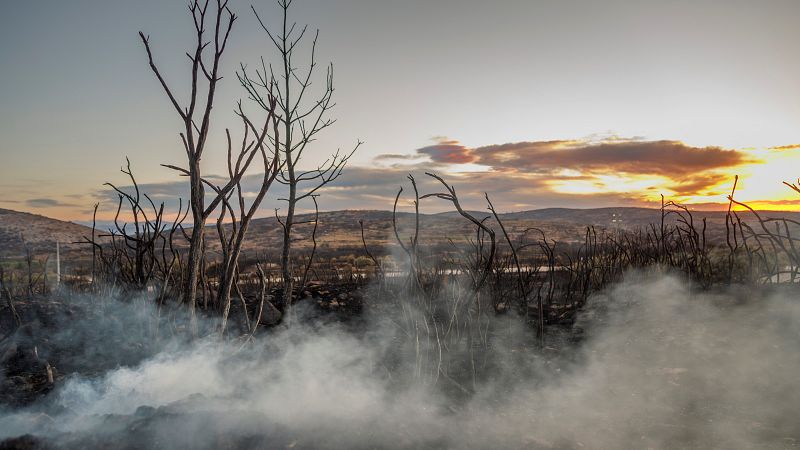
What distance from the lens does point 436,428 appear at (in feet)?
11.5

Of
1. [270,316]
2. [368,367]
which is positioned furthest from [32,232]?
[368,367]

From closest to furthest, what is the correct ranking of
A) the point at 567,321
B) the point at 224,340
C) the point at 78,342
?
1. the point at 224,340
2. the point at 78,342
3. the point at 567,321

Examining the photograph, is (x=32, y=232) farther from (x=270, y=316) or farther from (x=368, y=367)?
(x=368, y=367)

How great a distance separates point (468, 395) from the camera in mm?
4266

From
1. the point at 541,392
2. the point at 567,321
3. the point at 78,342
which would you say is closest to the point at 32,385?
the point at 78,342

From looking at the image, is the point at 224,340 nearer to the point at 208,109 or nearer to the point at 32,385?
the point at 32,385

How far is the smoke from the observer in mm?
Result: 3072

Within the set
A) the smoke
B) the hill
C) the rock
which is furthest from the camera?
the hill

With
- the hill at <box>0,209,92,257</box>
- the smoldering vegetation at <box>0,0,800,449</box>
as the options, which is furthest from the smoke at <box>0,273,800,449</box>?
the hill at <box>0,209,92,257</box>

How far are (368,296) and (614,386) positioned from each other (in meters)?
3.86

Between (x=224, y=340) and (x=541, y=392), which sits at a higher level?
(x=224, y=340)

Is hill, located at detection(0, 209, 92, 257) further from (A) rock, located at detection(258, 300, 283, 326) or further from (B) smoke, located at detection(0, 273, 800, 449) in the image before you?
(B) smoke, located at detection(0, 273, 800, 449)

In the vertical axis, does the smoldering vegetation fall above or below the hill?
above

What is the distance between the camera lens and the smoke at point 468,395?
10.1ft
